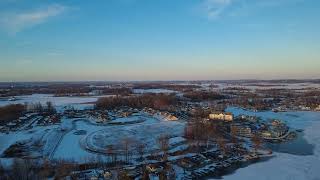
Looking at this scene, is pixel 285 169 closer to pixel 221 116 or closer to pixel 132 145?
pixel 132 145

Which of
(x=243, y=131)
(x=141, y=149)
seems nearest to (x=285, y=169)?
(x=141, y=149)

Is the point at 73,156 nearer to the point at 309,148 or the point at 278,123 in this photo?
the point at 309,148

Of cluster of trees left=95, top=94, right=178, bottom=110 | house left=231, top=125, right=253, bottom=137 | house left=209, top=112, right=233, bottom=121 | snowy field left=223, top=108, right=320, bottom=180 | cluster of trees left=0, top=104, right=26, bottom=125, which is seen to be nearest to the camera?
snowy field left=223, top=108, right=320, bottom=180

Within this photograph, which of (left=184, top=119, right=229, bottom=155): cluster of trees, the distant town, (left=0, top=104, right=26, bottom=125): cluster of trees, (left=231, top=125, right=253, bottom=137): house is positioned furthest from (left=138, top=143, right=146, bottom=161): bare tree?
(left=0, top=104, right=26, bottom=125): cluster of trees

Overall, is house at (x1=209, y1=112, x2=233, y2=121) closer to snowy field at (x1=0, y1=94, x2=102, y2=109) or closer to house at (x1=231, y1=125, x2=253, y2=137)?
house at (x1=231, y1=125, x2=253, y2=137)

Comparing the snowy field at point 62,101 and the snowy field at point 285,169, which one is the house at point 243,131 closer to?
the snowy field at point 285,169

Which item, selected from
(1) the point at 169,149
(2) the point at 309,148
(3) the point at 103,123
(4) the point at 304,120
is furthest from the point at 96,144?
(4) the point at 304,120

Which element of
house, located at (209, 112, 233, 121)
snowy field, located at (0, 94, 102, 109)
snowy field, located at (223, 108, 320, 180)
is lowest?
snowy field, located at (0, 94, 102, 109)

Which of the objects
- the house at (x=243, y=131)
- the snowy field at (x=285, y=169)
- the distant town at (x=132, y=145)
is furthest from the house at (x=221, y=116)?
the snowy field at (x=285, y=169)

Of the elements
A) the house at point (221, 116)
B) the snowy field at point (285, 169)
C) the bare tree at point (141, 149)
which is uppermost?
the house at point (221, 116)
